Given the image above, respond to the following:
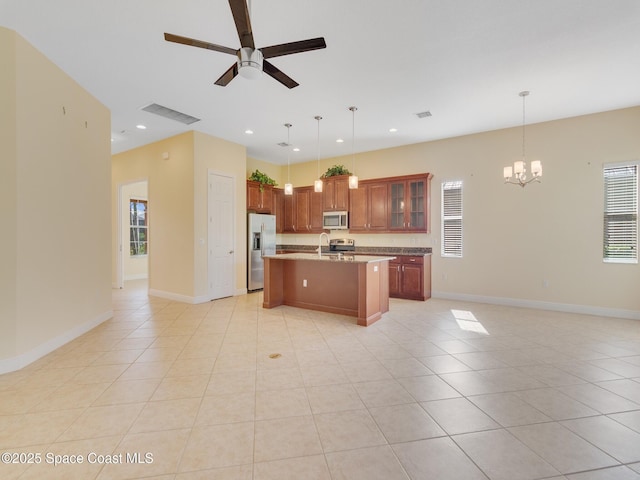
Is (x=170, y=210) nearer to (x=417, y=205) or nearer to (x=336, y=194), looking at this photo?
(x=336, y=194)

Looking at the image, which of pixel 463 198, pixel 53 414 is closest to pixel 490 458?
pixel 53 414

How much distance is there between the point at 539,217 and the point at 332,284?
3.84 meters

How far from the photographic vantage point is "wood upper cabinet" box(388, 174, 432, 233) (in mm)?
6062

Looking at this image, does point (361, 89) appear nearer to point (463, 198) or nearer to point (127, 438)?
point (463, 198)

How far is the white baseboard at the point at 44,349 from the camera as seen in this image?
2.80 meters

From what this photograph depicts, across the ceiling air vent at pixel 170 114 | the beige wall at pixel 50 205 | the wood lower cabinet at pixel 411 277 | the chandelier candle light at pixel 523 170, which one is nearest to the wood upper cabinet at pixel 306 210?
the wood lower cabinet at pixel 411 277

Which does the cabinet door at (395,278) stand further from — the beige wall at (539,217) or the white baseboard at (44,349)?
the white baseboard at (44,349)

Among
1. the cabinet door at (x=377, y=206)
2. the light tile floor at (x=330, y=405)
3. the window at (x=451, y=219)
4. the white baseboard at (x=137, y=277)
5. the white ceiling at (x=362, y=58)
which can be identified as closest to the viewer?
the light tile floor at (x=330, y=405)

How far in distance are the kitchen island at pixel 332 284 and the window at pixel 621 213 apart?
11.3ft

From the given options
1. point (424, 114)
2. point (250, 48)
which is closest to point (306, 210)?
point (424, 114)

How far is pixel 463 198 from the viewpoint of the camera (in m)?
5.91

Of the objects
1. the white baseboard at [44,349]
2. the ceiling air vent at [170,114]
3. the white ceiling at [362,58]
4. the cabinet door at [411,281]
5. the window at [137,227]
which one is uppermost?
the ceiling air vent at [170,114]

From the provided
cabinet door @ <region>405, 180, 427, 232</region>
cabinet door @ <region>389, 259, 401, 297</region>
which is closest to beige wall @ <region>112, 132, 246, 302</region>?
cabinet door @ <region>389, 259, 401, 297</region>

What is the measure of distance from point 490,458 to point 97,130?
562 centimetres
